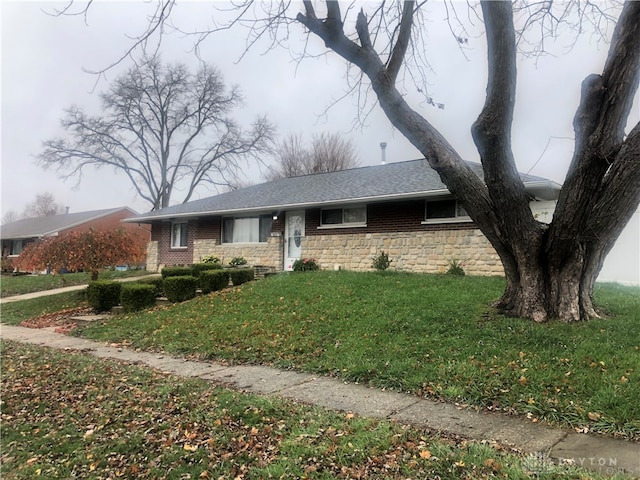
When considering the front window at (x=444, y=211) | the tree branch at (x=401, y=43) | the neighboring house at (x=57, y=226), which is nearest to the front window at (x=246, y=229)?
the front window at (x=444, y=211)

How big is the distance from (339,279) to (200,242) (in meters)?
10.2

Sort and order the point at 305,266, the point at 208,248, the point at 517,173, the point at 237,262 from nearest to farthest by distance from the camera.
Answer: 1. the point at 517,173
2. the point at 305,266
3. the point at 237,262
4. the point at 208,248

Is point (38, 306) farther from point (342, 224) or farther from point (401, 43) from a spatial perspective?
point (401, 43)

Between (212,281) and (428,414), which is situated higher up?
(212,281)

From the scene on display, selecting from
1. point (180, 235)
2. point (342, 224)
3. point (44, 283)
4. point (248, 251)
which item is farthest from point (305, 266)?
point (44, 283)

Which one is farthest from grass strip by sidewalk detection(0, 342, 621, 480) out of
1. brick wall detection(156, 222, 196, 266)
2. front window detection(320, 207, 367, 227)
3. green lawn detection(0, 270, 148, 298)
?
green lawn detection(0, 270, 148, 298)

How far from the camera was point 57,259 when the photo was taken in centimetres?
1374

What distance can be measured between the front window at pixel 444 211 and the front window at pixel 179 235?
12113 mm

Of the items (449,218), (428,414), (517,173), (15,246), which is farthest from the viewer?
(15,246)

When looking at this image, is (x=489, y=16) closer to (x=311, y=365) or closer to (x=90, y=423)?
(x=311, y=365)

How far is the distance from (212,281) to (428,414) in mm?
9905

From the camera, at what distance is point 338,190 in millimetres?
16797

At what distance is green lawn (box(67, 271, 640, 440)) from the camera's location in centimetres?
433

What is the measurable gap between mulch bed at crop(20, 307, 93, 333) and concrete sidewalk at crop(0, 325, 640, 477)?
15.4 ft
